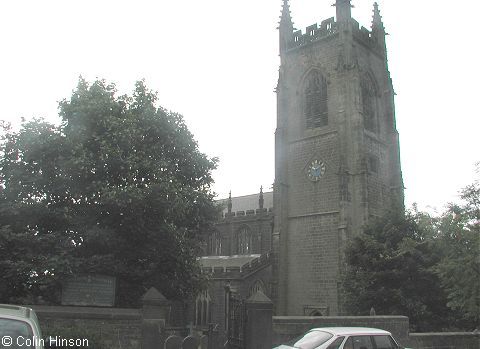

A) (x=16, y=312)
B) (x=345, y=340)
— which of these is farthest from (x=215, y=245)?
(x=16, y=312)

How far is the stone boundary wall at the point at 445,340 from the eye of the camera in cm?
1606

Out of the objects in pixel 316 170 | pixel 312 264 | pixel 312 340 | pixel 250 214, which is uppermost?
pixel 316 170

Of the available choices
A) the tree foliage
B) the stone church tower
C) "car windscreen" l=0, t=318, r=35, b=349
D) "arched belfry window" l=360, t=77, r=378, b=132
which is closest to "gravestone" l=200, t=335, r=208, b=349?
the tree foliage

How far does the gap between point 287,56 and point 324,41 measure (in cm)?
348

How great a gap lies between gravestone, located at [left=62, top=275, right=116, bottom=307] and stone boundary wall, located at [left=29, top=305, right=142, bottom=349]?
92.3 inches

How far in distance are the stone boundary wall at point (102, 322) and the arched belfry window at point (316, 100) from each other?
26942mm

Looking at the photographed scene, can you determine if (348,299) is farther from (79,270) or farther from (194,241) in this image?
(79,270)

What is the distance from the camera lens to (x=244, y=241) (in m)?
47.7

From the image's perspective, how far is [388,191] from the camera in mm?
37438

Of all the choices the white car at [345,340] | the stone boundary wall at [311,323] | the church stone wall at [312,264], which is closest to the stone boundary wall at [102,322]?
the stone boundary wall at [311,323]

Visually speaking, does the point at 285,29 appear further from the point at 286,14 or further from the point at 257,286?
the point at 257,286

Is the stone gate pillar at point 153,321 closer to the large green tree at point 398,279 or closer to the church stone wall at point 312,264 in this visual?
the large green tree at point 398,279

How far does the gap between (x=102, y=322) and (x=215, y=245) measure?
36.8m

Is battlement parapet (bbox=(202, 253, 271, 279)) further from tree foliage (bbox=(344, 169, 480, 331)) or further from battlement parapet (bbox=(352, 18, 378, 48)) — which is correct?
battlement parapet (bbox=(352, 18, 378, 48))
